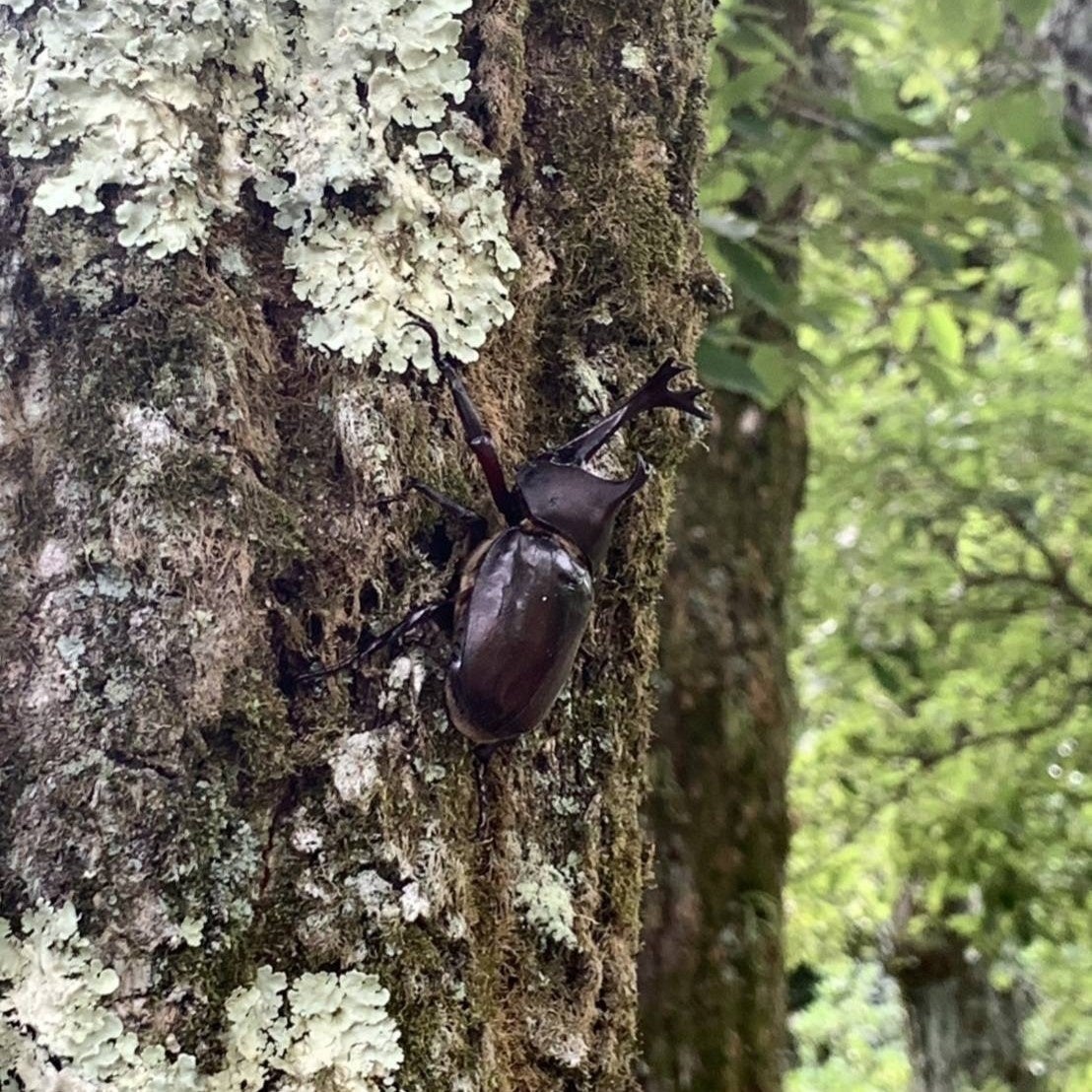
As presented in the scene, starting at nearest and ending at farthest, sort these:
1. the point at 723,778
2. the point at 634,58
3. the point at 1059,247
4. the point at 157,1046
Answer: the point at 157,1046
the point at 634,58
the point at 1059,247
the point at 723,778

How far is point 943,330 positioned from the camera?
3365 millimetres

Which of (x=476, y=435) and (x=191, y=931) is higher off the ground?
(x=476, y=435)

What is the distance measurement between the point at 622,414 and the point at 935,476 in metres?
3.85

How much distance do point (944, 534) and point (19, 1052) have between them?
4485 millimetres

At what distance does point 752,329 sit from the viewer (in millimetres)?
3432

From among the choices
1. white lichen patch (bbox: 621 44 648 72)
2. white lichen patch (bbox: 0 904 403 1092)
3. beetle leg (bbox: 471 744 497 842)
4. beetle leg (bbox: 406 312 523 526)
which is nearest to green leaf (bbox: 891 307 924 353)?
white lichen patch (bbox: 621 44 648 72)

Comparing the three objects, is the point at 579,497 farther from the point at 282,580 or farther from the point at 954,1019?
the point at 954,1019

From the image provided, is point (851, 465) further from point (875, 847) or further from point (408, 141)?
point (408, 141)

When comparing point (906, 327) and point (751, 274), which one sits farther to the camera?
point (906, 327)

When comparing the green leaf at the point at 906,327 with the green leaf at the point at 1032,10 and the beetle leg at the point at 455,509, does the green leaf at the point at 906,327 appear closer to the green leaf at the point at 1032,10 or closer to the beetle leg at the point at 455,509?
the green leaf at the point at 1032,10

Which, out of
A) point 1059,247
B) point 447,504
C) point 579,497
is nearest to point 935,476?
point 1059,247

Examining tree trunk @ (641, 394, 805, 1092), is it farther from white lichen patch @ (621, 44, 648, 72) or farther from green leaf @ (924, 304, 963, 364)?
white lichen patch @ (621, 44, 648, 72)

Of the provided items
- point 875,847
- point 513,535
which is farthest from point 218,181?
point 875,847

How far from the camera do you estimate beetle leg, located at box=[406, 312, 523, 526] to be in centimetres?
97
